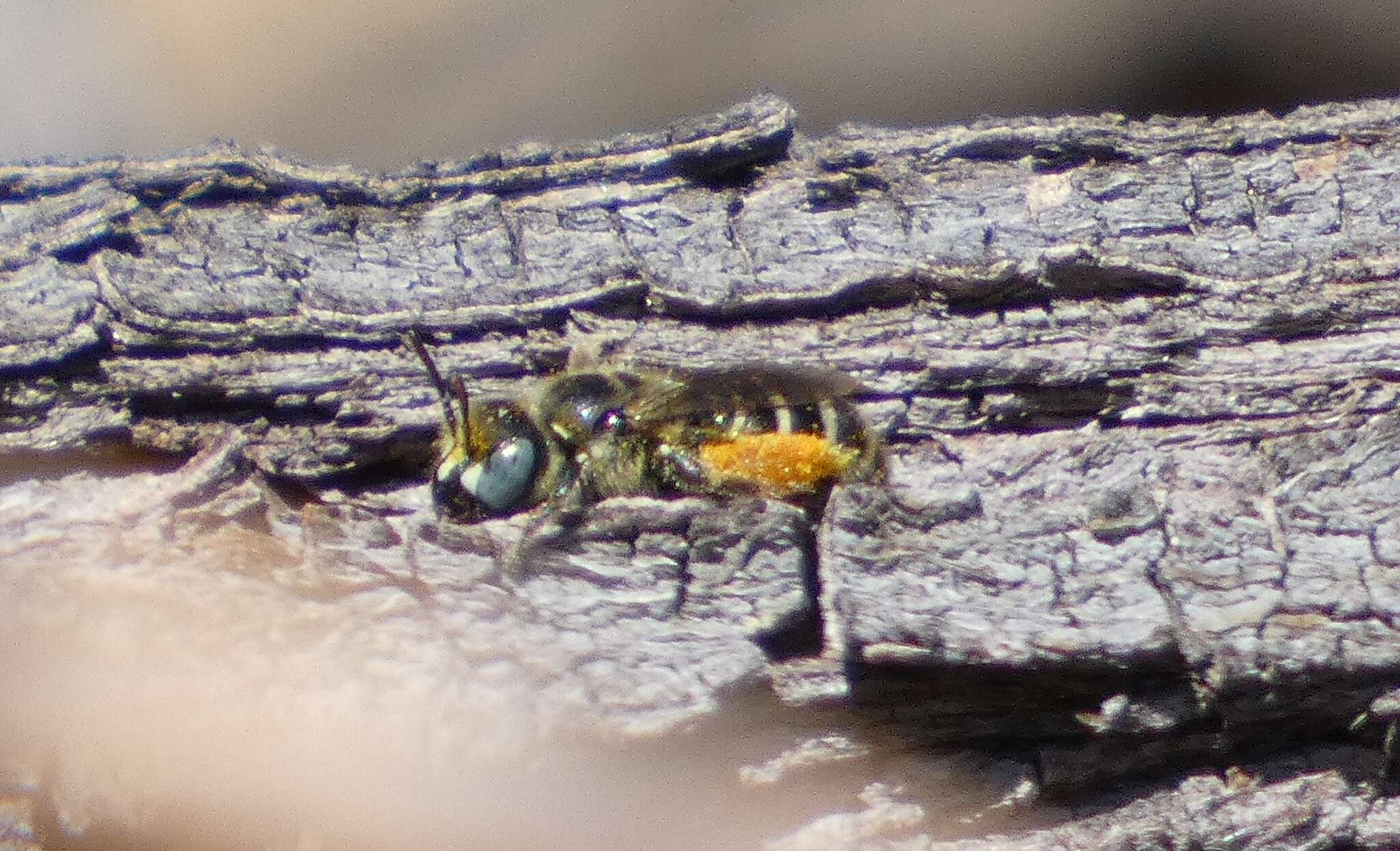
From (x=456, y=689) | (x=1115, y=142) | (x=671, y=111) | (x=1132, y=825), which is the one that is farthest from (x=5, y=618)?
(x=671, y=111)

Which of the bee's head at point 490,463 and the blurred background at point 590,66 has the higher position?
the blurred background at point 590,66

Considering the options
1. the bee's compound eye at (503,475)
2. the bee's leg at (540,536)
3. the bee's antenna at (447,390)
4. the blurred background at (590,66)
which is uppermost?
the blurred background at (590,66)

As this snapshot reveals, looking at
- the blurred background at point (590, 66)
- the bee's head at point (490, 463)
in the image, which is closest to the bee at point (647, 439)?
the bee's head at point (490, 463)

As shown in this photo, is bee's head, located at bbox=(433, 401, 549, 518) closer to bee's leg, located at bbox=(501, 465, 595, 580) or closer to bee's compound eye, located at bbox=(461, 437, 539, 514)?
bee's compound eye, located at bbox=(461, 437, 539, 514)

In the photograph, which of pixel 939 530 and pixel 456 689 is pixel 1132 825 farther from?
pixel 456 689

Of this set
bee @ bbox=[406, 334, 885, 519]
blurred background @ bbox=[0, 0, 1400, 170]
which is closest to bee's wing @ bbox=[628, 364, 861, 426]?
bee @ bbox=[406, 334, 885, 519]

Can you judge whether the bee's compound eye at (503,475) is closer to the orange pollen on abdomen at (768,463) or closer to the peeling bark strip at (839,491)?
the peeling bark strip at (839,491)

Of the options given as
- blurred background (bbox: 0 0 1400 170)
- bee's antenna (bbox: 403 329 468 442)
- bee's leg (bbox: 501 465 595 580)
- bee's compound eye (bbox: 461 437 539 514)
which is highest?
blurred background (bbox: 0 0 1400 170)
